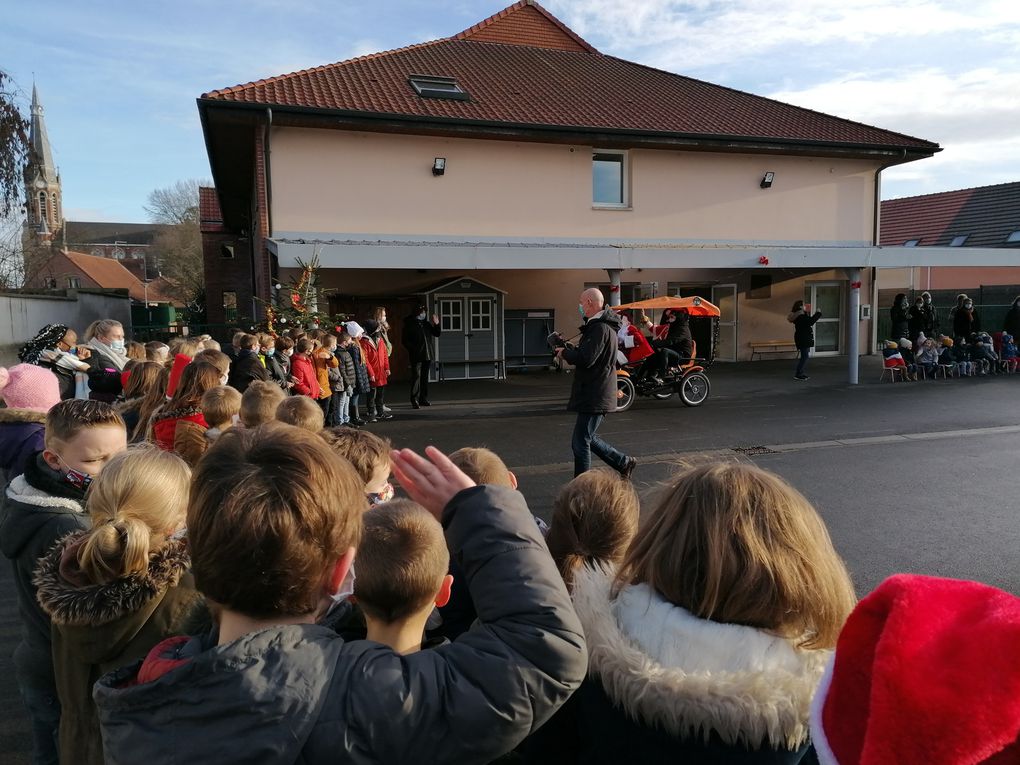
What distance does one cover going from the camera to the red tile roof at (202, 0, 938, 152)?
16000mm

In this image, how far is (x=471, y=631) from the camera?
129 cm

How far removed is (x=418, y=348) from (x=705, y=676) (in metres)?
11.1

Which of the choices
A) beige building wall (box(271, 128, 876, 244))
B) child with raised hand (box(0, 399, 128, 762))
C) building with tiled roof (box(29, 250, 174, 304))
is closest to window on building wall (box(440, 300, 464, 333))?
beige building wall (box(271, 128, 876, 244))

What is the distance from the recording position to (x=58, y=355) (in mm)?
7395

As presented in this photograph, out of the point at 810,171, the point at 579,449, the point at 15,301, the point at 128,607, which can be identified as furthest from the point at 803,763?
the point at 810,171

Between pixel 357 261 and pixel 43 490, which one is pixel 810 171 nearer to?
pixel 357 261

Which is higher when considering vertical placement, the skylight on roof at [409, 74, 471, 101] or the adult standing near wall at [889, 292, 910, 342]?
the skylight on roof at [409, 74, 471, 101]

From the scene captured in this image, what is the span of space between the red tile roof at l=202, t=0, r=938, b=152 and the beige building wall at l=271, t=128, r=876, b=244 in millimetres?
670

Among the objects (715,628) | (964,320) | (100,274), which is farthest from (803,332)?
(100,274)

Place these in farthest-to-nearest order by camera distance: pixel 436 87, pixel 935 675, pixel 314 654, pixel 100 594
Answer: pixel 436 87
pixel 100 594
pixel 314 654
pixel 935 675

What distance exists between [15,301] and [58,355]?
6959 mm

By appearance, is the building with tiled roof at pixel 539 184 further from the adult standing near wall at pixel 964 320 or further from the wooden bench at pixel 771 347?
the adult standing near wall at pixel 964 320

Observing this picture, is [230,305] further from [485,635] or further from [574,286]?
[485,635]

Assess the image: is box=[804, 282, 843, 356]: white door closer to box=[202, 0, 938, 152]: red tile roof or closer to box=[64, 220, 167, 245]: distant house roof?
box=[202, 0, 938, 152]: red tile roof
